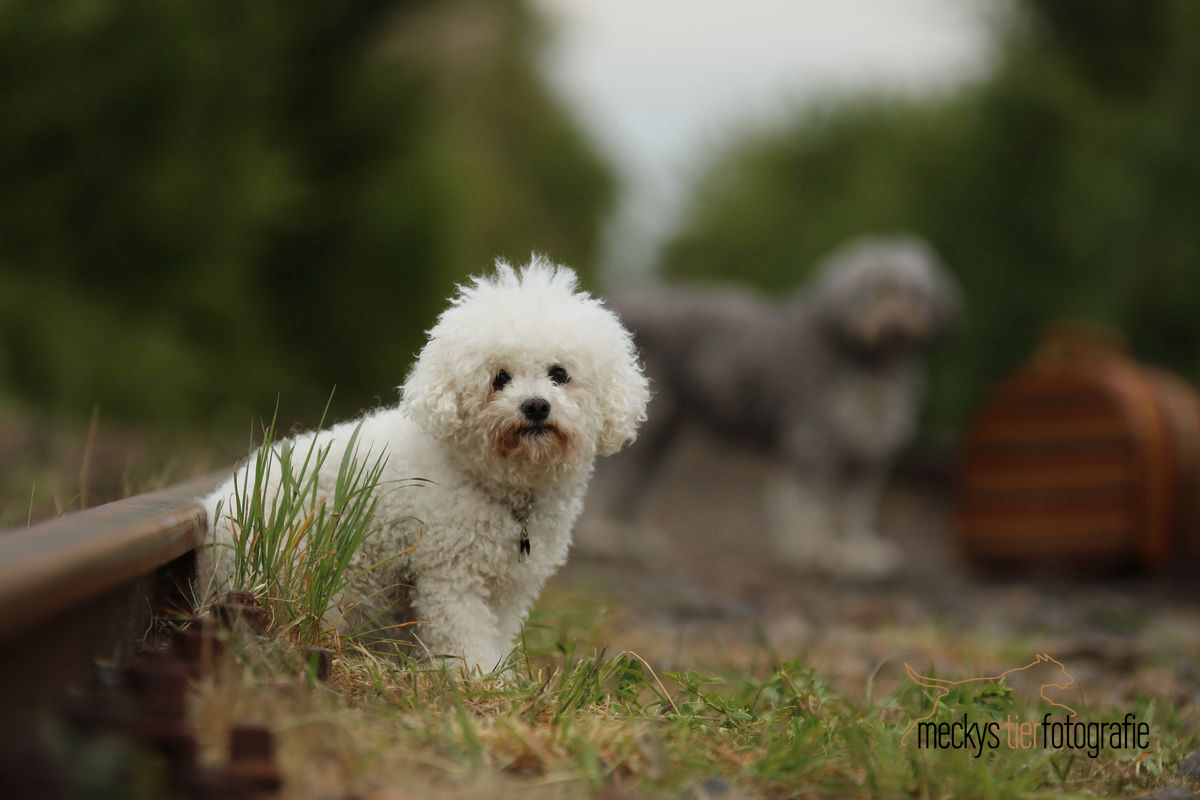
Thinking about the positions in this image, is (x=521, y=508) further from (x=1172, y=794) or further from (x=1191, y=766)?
(x=1191, y=766)

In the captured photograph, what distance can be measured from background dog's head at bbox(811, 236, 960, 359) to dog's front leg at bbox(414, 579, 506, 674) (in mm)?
7029

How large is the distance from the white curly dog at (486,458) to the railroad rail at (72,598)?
350mm

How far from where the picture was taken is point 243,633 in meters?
2.93

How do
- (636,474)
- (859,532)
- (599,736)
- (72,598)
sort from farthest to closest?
(636,474) → (859,532) → (599,736) → (72,598)

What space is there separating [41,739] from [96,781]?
0.14 m

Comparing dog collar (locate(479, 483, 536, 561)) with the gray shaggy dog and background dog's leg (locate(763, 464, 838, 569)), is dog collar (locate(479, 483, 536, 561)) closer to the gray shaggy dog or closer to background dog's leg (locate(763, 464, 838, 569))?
the gray shaggy dog

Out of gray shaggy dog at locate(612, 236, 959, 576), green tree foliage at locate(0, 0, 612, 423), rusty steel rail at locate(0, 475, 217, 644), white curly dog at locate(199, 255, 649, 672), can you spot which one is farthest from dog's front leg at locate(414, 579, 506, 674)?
gray shaggy dog at locate(612, 236, 959, 576)

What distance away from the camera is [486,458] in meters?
3.49

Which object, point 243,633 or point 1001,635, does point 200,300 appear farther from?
point 243,633

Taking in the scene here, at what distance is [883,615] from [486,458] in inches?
173

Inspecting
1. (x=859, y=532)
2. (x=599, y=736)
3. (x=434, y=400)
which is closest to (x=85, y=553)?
(x=599, y=736)

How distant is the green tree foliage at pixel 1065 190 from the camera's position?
10742 mm

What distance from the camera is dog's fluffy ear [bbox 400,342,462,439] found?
3.43 meters

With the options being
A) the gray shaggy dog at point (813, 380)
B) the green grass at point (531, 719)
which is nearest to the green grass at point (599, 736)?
the green grass at point (531, 719)
